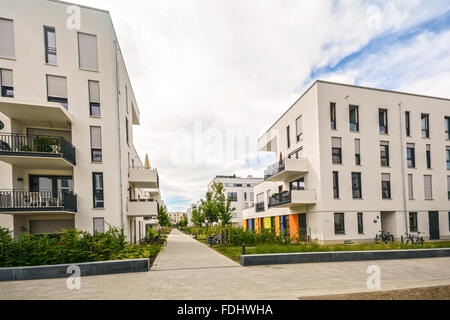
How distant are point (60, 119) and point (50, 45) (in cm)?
474

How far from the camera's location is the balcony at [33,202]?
12.6 m

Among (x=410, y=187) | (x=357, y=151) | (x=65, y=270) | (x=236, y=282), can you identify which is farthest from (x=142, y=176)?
(x=410, y=187)

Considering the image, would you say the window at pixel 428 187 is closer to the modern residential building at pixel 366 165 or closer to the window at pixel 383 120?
the modern residential building at pixel 366 165

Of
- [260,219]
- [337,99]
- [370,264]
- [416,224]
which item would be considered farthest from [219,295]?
[260,219]

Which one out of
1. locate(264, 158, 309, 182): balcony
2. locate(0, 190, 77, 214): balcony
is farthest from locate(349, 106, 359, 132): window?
locate(0, 190, 77, 214): balcony

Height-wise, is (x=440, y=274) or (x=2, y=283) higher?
(x=2, y=283)

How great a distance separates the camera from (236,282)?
7664 millimetres

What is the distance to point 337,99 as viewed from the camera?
19.0m

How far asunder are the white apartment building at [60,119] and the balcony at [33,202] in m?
0.05

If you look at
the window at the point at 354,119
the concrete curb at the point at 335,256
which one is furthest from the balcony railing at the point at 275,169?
the concrete curb at the point at 335,256

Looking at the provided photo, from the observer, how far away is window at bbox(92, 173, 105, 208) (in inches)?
589

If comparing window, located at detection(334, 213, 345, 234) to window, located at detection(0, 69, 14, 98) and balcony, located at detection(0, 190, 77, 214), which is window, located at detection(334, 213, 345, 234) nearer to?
balcony, located at detection(0, 190, 77, 214)
